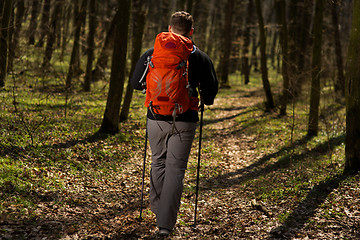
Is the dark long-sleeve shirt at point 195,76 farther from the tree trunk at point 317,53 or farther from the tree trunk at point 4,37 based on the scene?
the tree trunk at point 4,37

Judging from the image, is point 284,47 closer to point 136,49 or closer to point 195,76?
point 136,49

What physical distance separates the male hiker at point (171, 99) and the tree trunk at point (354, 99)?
3.66m

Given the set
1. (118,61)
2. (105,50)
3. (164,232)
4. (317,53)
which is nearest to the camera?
(164,232)

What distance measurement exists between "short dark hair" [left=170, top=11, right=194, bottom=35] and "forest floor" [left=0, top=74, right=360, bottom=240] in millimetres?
2693

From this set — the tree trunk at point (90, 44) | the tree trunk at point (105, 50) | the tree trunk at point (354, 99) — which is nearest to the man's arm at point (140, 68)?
the tree trunk at point (354, 99)

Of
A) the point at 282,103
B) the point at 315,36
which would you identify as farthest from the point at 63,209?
the point at 282,103

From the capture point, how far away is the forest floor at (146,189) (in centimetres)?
457

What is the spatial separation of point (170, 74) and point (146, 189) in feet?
10.8

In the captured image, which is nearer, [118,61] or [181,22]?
[181,22]

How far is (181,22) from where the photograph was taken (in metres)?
4.15

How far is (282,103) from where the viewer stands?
14.5m

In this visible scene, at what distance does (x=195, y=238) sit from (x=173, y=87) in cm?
213

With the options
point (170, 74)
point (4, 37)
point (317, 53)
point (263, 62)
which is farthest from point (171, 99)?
point (263, 62)

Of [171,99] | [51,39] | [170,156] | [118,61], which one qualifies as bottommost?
[170,156]
